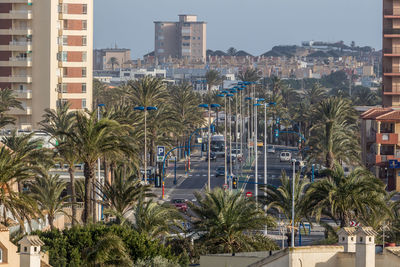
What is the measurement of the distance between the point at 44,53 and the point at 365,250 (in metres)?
98.3

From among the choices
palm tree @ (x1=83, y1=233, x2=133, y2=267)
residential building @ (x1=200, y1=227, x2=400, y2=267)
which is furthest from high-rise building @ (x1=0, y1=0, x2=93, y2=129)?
residential building @ (x1=200, y1=227, x2=400, y2=267)

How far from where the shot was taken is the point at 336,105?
116 meters

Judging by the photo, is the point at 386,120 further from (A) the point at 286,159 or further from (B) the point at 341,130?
(A) the point at 286,159

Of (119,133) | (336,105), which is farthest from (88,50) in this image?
(119,133)

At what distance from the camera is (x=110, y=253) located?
49250mm

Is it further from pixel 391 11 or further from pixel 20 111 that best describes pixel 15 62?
pixel 391 11

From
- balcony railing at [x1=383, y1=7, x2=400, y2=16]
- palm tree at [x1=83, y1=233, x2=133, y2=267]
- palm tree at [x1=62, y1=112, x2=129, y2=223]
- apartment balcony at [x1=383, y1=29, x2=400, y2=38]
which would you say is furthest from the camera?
balcony railing at [x1=383, y1=7, x2=400, y2=16]

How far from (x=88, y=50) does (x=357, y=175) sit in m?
70.9

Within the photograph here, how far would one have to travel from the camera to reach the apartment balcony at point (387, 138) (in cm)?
11450

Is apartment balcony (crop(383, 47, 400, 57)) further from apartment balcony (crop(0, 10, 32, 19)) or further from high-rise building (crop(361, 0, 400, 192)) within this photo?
apartment balcony (crop(0, 10, 32, 19))

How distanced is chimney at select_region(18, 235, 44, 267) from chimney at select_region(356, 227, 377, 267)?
10764 millimetres

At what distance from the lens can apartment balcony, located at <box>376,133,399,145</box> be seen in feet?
376

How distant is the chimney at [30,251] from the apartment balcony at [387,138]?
80.4 metres

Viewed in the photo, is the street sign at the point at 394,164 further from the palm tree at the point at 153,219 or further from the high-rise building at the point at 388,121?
the palm tree at the point at 153,219
